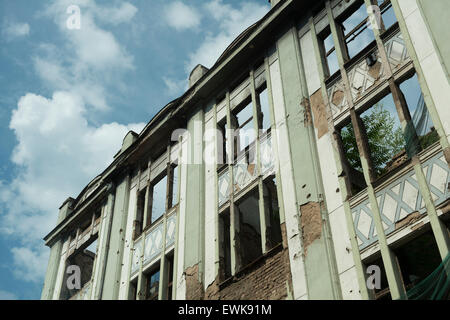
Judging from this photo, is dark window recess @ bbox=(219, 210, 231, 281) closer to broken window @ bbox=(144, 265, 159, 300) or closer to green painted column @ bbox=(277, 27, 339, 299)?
broken window @ bbox=(144, 265, 159, 300)

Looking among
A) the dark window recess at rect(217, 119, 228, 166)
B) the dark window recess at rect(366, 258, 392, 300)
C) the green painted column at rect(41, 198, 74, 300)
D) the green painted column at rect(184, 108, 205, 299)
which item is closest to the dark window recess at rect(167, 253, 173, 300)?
the green painted column at rect(184, 108, 205, 299)

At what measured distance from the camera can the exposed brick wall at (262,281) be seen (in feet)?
37.9

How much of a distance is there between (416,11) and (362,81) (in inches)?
70.4

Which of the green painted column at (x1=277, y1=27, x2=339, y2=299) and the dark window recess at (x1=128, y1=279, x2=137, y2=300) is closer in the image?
the green painted column at (x1=277, y1=27, x2=339, y2=299)

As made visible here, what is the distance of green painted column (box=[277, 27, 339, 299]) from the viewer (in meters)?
10.6

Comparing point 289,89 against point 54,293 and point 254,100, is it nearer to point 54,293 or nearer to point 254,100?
point 254,100

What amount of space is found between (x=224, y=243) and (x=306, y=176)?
3.20m

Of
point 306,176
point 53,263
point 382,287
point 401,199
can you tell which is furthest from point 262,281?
point 53,263

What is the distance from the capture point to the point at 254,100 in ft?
50.1

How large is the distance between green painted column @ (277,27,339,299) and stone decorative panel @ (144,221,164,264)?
5282 millimetres

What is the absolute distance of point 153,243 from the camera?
16328 mm

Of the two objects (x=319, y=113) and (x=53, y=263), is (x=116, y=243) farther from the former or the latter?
(x=319, y=113)

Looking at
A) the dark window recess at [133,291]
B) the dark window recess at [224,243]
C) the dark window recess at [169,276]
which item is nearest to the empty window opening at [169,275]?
the dark window recess at [169,276]

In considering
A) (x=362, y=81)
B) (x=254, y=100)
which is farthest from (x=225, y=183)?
(x=362, y=81)
